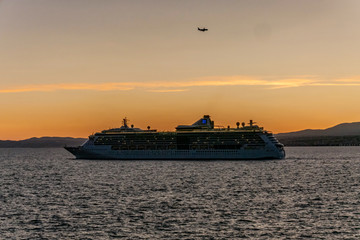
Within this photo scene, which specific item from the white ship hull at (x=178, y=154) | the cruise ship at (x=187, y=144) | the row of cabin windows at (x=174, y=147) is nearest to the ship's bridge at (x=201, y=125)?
the cruise ship at (x=187, y=144)

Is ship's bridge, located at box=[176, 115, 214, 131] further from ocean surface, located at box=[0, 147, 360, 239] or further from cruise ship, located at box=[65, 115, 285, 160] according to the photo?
ocean surface, located at box=[0, 147, 360, 239]

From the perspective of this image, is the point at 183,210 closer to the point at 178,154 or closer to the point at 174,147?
the point at 178,154

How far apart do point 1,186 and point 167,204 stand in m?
34.0

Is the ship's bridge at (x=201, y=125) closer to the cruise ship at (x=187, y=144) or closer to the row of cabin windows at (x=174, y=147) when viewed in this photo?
the cruise ship at (x=187, y=144)

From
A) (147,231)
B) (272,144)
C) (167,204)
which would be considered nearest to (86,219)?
(147,231)

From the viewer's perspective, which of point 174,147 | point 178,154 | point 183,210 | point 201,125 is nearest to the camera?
point 183,210

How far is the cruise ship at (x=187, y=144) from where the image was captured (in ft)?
462

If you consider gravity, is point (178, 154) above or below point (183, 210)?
above

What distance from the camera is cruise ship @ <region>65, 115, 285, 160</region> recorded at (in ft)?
462

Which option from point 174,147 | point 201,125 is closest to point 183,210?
point 174,147

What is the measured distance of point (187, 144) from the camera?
496 feet

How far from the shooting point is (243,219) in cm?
4481

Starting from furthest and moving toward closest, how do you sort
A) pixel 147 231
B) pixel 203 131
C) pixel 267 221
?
pixel 203 131 → pixel 267 221 → pixel 147 231

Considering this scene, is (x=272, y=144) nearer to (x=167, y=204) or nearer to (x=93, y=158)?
(x=93, y=158)
